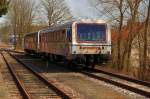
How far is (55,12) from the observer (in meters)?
67.0

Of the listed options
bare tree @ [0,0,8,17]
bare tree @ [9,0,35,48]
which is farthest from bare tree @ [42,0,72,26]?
bare tree @ [0,0,8,17]

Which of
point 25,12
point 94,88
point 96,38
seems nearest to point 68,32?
point 96,38

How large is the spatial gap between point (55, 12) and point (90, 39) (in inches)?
1711

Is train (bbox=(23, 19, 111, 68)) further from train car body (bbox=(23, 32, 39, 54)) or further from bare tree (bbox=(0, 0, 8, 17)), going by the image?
train car body (bbox=(23, 32, 39, 54))

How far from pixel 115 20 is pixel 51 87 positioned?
1696 centimetres

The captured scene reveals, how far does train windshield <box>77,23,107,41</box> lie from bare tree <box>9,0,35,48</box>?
177 feet

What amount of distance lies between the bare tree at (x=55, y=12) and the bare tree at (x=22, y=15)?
10176 mm

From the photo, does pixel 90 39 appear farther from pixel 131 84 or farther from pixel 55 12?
pixel 55 12

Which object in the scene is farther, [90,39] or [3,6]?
[3,6]

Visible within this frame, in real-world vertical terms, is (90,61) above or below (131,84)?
above

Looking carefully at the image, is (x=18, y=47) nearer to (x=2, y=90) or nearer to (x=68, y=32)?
(x=68, y=32)

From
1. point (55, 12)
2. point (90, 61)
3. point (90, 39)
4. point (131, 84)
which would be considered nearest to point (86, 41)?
point (90, 39)

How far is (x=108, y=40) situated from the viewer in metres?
24.0

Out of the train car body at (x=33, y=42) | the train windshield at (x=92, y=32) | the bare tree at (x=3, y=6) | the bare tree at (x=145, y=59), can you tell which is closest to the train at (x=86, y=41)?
the train windshield at (x=92, y=32)
